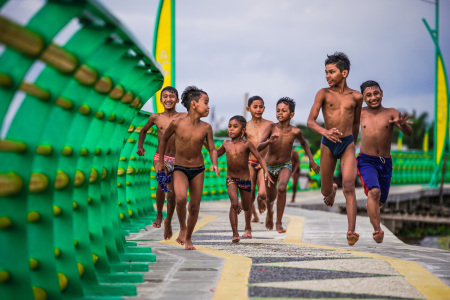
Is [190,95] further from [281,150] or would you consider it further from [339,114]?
[281,150]

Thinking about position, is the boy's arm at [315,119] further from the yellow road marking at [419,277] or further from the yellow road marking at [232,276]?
the yellow road marking at [232,276]

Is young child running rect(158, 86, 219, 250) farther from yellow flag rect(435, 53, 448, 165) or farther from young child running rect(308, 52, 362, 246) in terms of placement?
Answer: yellow flag rect(435, 53, 448, 165)

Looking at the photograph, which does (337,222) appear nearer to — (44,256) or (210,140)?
(210,140)

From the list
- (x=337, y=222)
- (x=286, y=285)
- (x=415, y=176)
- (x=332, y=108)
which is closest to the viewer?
(x=286, y=285)

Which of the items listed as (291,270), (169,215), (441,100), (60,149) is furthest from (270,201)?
(441,100)

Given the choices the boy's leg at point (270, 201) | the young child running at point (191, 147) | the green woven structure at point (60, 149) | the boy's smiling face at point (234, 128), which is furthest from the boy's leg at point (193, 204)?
the boy's leg at point (270, 201)

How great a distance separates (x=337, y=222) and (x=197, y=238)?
13.7ft

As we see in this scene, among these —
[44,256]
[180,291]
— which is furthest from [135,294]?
[44,256]

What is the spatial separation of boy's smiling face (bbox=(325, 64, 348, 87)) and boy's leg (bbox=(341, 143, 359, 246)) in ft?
2.41

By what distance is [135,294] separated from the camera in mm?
3748

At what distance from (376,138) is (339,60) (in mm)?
1018

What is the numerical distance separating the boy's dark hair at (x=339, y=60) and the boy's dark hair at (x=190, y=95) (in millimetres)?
1461

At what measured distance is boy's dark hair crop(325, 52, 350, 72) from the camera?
6714 mm

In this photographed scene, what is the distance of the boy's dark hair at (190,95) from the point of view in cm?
676
